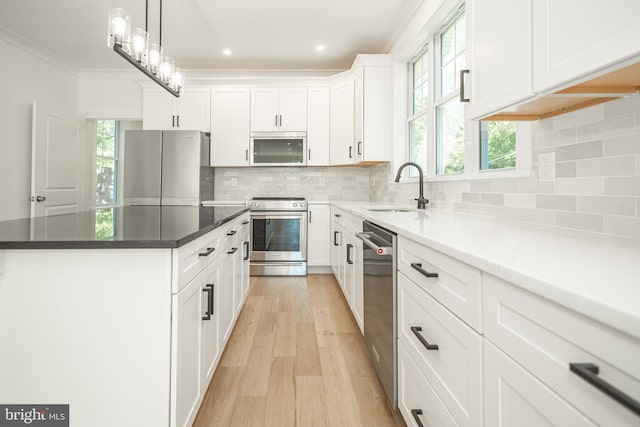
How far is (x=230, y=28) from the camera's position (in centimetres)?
335

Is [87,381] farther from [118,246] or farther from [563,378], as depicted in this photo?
[563,378]

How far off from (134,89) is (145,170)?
142 cm

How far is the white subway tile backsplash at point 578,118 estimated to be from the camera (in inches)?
41.8

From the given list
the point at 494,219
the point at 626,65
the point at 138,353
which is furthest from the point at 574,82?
the point at 138,353

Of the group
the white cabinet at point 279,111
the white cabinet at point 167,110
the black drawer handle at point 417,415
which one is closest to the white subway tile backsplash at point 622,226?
the black drawer handle at point 417,415

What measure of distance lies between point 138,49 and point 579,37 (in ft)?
7.53

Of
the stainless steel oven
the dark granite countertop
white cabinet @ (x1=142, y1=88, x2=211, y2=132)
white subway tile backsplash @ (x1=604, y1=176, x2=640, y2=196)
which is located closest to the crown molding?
white cabinet @ (x1=142, y1=88, x2=211, y2=132)

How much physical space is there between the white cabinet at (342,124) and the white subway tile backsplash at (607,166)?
2.89 meters

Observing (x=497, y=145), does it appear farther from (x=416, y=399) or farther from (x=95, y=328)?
(x=95, y=328)

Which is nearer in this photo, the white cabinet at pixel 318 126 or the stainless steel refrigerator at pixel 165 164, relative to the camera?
the stainless steel refrigerator at pixel 165 164

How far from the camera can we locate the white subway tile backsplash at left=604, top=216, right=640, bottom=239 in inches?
37.2

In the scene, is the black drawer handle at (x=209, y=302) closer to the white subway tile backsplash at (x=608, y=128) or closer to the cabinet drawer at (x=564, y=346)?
the cabinet drawer at (x=564, y=346)

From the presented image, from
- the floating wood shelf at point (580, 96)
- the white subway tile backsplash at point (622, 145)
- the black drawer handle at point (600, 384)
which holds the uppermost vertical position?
the floating wood shelf at point (580, 96)

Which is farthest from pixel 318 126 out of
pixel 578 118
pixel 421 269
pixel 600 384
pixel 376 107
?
pixel 600 384
